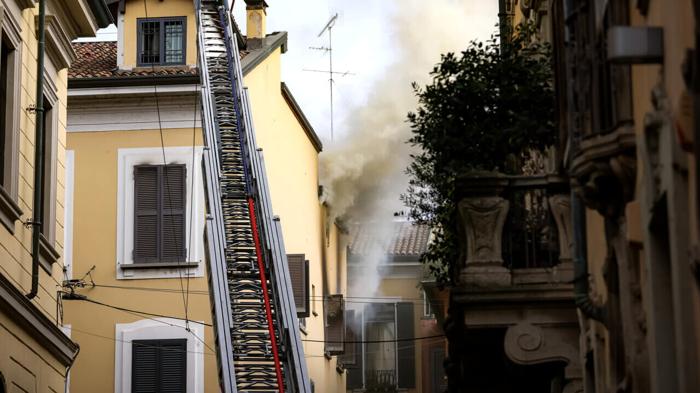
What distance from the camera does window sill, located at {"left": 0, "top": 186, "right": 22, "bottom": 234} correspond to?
17138mm

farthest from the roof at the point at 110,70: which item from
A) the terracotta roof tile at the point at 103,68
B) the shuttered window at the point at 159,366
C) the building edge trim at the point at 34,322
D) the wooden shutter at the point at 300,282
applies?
the building edge trim at the point at 34,322

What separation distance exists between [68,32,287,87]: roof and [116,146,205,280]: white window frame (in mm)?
1250

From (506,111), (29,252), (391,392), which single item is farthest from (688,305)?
(391,392)

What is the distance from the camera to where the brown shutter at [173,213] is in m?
27.5

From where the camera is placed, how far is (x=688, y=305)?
26.3 ft

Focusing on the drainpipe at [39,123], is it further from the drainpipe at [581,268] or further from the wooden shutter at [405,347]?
the wooden shutter at [405,347]

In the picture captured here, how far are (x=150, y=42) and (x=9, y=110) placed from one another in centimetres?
1155

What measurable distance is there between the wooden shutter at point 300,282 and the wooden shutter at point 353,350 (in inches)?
459

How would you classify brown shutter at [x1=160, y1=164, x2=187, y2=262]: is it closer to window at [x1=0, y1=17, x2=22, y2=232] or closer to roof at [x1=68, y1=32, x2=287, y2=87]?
roof at [x1=68, y1=32, x2=287, y2=87]

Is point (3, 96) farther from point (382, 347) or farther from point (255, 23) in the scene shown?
point (382, 347)

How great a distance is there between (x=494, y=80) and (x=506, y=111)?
1.24 ft

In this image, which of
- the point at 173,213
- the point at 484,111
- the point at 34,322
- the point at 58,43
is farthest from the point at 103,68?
the point at 484,111

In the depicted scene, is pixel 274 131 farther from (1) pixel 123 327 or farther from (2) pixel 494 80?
(2) pixel 494 80

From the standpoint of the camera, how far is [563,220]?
560 inches
